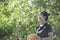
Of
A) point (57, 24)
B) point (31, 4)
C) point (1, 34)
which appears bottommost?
point (1, 34)

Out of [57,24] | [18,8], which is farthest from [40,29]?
[18,8]

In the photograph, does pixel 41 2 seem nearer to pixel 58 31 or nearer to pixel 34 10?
pixel 34 10

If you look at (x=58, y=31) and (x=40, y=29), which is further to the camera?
(x=58, y=31)

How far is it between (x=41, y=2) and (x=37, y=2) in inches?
4.7

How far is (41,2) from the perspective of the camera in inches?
261

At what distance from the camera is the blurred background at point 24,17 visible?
6.64 m

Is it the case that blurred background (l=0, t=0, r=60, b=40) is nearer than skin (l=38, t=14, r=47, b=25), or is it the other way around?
skin (l=38, t=14, r=47, b=25)

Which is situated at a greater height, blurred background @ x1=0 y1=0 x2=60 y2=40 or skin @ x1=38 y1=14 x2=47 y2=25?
skin @ x1=38 y1=14 x2=47 y2=25

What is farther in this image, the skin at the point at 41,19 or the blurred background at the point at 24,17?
the blurred background at the point at 24,17

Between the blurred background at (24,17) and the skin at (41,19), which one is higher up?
the skin at (41,19)

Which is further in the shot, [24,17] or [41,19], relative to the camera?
[24,17]

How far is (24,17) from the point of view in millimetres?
6855

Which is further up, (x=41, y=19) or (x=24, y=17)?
(x=41, y=19)

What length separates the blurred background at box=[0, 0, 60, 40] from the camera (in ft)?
21.8
